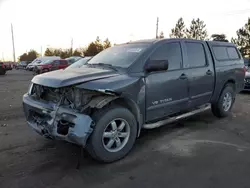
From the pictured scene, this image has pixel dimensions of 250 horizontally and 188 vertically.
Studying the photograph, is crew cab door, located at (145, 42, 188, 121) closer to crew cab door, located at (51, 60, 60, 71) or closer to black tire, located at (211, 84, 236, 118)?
black tire, located at (211, 84, 236, 118)

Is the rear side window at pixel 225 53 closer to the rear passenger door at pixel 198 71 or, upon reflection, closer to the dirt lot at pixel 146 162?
the rear passenger door at pixel 198 71

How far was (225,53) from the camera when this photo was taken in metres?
5.61

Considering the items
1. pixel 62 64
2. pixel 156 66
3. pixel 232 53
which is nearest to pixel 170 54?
pixel 156 66

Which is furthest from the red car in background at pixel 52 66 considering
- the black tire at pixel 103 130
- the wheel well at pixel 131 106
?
the black tire at pixel 103 130

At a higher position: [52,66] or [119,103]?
[119,103]

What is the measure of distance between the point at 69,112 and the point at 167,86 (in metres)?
1.79

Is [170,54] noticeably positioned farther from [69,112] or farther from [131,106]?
[69,112]

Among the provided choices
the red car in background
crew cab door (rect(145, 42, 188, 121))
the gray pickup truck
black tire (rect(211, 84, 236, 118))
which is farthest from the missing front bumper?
the red car in background

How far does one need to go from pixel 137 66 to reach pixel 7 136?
9.13 ft

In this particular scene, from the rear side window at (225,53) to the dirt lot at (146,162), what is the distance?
5.71 feet

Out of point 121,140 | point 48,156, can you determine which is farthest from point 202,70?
point 48,156

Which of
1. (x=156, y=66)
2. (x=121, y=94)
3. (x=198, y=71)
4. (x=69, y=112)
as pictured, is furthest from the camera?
(x=198, y=71)

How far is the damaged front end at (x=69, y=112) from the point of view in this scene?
2.92 meters

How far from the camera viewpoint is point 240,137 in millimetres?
4367
